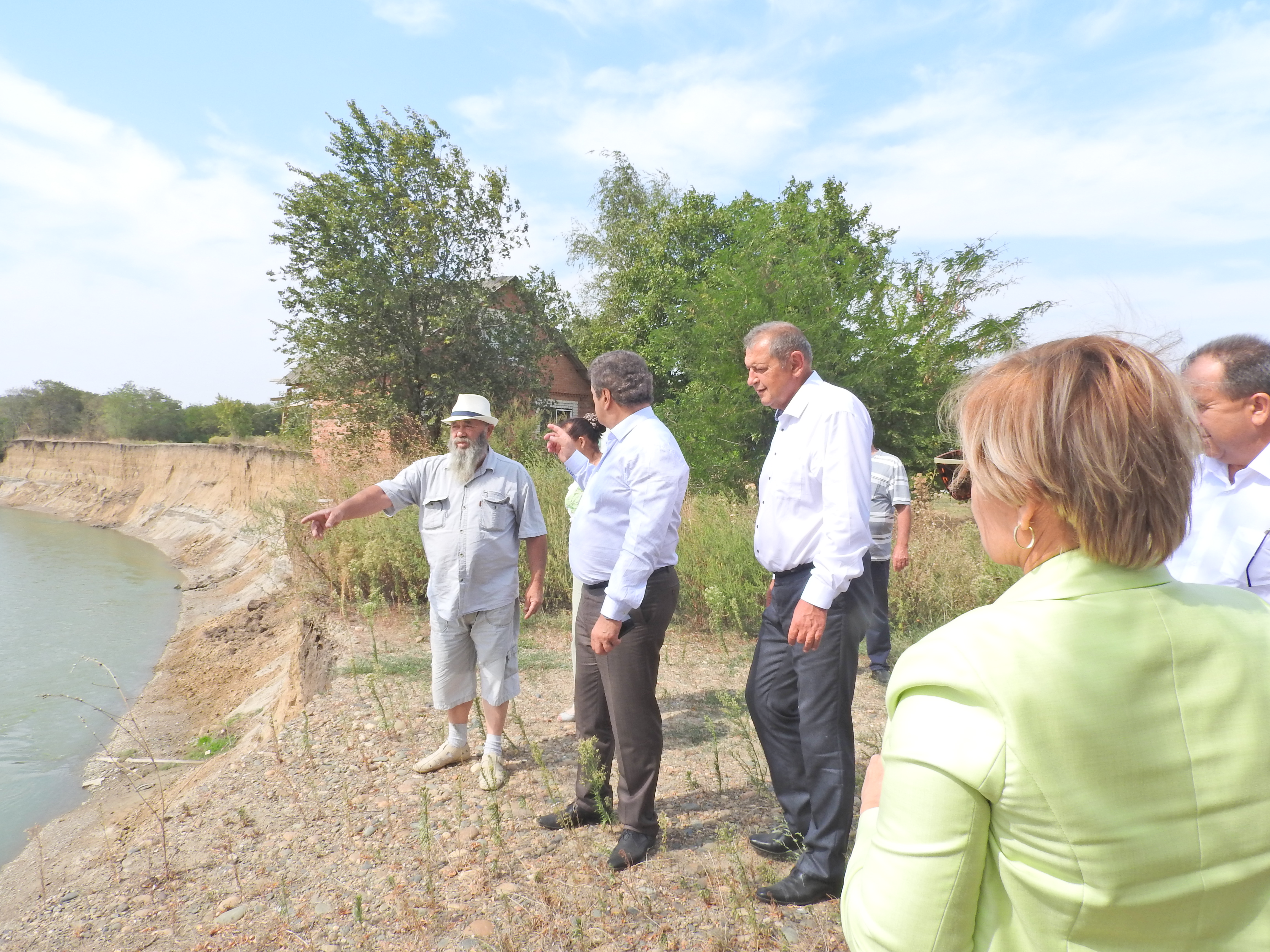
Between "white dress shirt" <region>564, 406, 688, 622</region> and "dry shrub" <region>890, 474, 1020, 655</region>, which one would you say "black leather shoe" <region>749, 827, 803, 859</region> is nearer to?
"white dress shirt" <region>564, 406, 688, 622</region>

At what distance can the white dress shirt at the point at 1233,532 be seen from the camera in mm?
2043

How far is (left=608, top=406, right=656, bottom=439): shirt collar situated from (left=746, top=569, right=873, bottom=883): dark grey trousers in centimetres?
88

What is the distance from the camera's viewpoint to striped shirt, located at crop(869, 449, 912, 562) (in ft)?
18.1

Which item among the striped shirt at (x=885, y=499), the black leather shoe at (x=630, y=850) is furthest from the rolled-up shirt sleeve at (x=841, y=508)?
the striped shirt at (x=885, y=499)

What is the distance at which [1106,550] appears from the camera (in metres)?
0.91

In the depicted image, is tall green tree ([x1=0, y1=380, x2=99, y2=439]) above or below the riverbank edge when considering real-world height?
above

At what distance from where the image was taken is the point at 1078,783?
0.83 meters

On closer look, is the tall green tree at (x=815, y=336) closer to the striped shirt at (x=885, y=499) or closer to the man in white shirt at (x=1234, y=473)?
the striped shirt at (x=885, y=499)

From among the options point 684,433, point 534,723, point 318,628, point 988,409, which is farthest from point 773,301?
point 988,409

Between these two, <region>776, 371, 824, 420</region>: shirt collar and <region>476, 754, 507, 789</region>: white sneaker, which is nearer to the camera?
<region>776, 371, 824, 420</region>: shirt collar

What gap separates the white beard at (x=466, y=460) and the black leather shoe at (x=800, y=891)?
2.50m

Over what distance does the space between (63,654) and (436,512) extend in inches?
402

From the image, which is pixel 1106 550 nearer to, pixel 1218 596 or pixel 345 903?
pixel 1218 596

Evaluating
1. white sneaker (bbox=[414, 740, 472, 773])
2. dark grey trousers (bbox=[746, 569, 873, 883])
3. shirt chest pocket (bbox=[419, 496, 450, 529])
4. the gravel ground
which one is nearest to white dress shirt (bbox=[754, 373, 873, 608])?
dark grey trousers (bbox=[746, 569, 873, 883])
